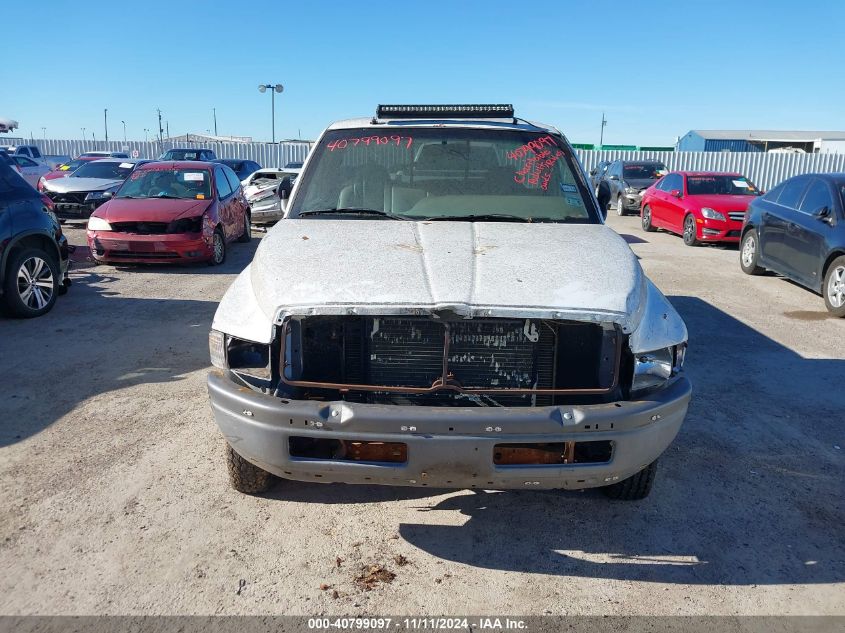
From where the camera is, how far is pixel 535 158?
4.37 meters

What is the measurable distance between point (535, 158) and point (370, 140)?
1.10 metres

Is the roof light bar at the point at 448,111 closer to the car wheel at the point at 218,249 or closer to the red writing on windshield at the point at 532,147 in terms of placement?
the red writing on windshield at the point at 532,147

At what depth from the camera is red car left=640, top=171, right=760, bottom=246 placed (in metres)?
13.2

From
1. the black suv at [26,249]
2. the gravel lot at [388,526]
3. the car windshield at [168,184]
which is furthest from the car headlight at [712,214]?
the black suv at [26,249]

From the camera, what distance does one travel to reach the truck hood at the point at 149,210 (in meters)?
9.76

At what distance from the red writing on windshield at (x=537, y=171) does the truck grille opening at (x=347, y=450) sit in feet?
7.36

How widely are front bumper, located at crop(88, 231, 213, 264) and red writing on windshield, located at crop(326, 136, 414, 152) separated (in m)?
6.11

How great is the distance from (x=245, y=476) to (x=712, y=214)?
12292mm

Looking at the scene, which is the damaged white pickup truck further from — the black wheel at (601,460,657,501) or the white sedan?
the white sedan

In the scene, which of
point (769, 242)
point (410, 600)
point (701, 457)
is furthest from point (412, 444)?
point (769, 242)

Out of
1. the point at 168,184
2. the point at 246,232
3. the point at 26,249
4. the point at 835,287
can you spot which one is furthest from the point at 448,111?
the point at 246,232

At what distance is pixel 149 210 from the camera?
980cm

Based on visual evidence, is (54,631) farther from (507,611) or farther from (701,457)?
(701,457)

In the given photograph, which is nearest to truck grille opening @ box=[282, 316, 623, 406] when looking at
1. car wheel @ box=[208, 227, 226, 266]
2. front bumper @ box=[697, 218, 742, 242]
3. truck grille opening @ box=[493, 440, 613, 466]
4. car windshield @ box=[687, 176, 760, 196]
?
truck grille opening @ box=[493, 440, 613, 466]
